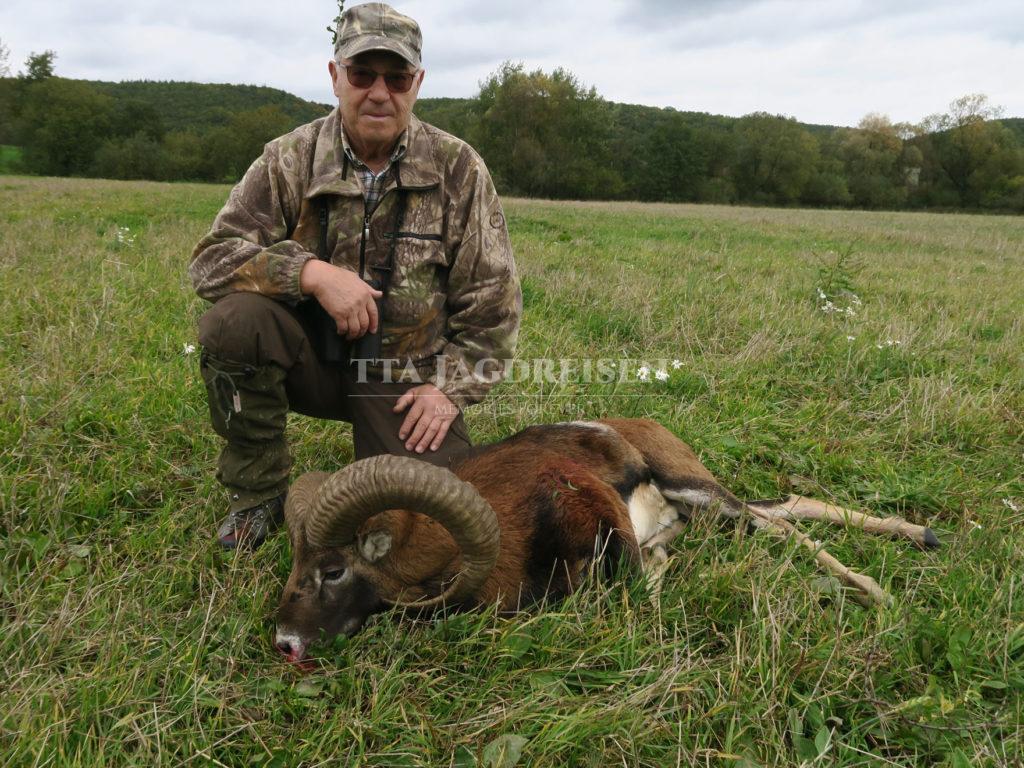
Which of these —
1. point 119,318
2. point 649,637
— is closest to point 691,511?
point 649,637

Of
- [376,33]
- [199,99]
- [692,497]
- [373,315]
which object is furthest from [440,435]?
[199,99]

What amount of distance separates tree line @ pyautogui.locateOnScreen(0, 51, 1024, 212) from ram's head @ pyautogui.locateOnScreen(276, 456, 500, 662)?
59.0 m

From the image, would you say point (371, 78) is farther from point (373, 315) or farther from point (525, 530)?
point (525, 530)

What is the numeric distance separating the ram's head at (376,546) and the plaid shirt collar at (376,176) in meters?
1.65

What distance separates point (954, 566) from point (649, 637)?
5.37ft

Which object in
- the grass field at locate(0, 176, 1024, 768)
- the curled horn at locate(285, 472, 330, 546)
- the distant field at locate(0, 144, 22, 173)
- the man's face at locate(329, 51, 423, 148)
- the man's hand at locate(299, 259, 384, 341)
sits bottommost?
the grass field at locate(0, 176, 1024, 768)

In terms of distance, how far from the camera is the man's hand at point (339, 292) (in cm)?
332

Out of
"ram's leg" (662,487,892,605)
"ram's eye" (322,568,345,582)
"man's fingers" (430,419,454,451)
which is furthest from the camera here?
"man's fingers" (430,419,454,451)

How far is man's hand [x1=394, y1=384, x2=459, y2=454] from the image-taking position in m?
3.67

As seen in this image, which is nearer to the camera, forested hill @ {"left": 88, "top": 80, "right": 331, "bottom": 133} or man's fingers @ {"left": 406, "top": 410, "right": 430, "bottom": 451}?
man's fingers @ {"left": 406, "top": 410, "right": 430, "bottom": 451}

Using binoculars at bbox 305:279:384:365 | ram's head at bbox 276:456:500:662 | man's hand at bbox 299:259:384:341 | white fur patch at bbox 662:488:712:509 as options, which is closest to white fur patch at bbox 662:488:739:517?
white fur patch at bbox 662:488:712:509

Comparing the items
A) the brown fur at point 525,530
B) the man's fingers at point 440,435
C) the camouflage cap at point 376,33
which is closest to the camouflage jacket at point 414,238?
the man's fingers at point 440,435

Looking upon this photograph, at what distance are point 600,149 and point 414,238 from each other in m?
68.2

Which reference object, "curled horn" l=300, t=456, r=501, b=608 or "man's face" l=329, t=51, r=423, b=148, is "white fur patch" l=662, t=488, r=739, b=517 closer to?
"curled horn" l=300, t=456, r=501, b=608
